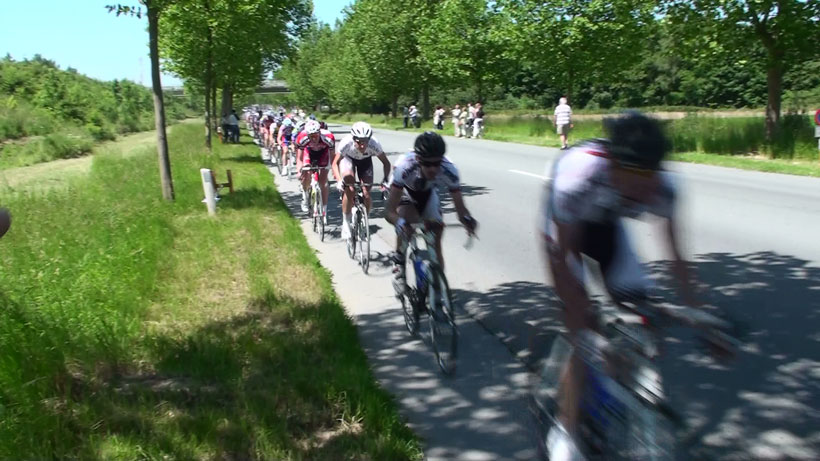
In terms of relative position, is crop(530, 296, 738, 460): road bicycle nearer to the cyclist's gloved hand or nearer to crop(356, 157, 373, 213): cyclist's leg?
the cyclist's gloved hand

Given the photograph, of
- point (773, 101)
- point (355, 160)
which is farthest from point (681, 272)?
point (773, 101)

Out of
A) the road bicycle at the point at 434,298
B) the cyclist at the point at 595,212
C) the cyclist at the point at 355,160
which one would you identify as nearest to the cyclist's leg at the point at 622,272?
the cyclist at the point at 595,212

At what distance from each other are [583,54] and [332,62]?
191 ft

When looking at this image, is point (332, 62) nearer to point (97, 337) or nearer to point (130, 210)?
point (130, 210)

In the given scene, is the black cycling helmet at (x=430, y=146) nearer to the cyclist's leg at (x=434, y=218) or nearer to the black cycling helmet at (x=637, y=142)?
the cyclist's leg at (x=434, y=218)

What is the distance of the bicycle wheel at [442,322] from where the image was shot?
16.2ft

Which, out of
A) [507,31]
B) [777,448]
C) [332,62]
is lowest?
[777,448]

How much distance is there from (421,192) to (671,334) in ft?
7.58

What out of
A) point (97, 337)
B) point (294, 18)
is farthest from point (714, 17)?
point (294, 18)

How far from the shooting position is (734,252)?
7914 mm

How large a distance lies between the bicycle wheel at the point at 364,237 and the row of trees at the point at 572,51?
48.0 ft

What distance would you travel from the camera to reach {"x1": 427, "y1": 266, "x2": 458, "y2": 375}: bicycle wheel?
4.93 meters

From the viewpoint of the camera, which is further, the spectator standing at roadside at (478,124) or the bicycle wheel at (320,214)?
the spectator standing at roadside at (478,124)

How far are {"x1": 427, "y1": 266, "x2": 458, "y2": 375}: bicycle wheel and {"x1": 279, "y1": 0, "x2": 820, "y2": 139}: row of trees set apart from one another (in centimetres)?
1668
